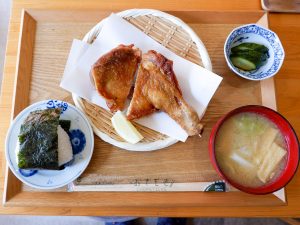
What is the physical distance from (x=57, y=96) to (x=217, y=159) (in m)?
0.68

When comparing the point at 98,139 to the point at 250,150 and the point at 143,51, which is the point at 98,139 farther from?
the point at 250,150

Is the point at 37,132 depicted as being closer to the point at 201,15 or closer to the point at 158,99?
the point at 158,99

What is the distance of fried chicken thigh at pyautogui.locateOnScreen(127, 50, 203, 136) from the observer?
122 cm

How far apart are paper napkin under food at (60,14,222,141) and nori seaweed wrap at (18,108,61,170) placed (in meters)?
0.20

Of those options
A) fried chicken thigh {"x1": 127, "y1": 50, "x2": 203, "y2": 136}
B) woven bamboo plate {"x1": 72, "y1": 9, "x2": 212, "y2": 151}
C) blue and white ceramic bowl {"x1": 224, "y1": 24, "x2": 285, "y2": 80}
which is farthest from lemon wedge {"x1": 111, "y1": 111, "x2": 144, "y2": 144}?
blue and white ceramic bowl {"x1": 224, "y1": 24, "x2": 285, "y2": 80}

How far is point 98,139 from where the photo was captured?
4.09ft

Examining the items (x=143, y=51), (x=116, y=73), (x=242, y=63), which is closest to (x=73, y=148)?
(x=116, y=73)

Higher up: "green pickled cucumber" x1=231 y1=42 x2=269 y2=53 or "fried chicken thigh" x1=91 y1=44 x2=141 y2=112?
"green pickled cucumber" x1=231 y1=42 x2=269 y2=53

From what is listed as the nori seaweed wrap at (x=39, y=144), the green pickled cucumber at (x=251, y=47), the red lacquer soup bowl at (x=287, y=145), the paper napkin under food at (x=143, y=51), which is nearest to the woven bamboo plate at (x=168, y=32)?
the paper napkin under food at (x=143, y=51)

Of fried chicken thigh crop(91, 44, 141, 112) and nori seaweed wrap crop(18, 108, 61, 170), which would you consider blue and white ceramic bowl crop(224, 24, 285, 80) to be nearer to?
fried chicken thigh crop(91, 44, 141, 112)

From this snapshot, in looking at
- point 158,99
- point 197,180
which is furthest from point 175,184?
point 158,99

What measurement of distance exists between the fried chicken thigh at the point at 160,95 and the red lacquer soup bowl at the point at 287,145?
0.39 feet

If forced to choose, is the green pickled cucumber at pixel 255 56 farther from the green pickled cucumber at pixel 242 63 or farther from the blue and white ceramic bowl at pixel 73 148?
the blue and white ceramic bowl at pixel 73 148

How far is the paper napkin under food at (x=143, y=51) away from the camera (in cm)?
→ 126
